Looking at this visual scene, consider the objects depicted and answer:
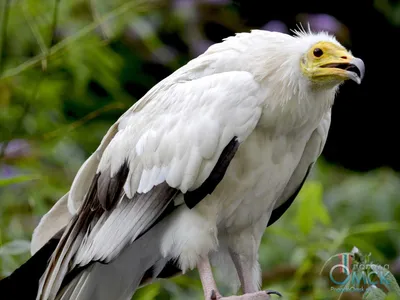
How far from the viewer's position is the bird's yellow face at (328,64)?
3748 millimetres

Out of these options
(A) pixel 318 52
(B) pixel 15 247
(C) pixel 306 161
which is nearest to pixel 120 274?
(B) pixel 15 247

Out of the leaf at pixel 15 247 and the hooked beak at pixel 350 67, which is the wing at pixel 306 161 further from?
the leaf at pixel 15 247

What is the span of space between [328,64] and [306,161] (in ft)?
1.79

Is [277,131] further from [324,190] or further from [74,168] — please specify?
[324,190]

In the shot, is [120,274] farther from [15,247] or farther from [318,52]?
[318,52]

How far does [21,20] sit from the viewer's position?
7.52 meters

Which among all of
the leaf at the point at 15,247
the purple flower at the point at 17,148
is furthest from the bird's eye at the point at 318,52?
the purple flower at the point at 17,148

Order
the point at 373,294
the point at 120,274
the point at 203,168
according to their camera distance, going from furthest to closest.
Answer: the point at 120,274
the point at 203,168
the point at 373,294

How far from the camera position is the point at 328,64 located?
12.5ft

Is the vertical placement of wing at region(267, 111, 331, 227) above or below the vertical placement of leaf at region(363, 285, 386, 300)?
below

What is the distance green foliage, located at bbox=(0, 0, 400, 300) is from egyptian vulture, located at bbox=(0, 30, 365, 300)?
0.98 ft

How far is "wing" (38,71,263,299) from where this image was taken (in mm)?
3814

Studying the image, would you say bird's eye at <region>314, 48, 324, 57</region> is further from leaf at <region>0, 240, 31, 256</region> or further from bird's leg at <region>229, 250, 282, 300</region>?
leaf at <region>0, 240, 31, 256</region>

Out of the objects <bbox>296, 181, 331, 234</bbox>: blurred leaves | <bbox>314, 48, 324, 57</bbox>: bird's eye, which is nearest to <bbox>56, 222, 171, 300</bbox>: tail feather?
<bbox>296, 181, 331, 234</bbox>: blurred leaves
